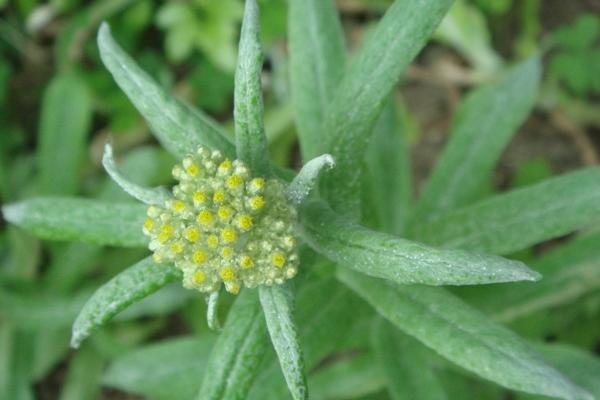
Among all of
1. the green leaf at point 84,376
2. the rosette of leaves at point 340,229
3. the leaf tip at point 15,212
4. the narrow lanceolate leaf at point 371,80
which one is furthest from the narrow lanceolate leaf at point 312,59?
the green leaf at point 84,376

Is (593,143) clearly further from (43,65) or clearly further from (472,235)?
(43,65)

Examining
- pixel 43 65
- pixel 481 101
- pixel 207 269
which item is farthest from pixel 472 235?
pixel 43 65

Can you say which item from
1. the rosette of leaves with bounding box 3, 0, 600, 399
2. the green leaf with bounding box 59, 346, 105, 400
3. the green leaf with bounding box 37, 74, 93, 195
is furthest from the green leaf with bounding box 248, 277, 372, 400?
the green leaf with bounding box 37, 74, 93, 195

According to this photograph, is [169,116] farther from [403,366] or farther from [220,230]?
[403,366]

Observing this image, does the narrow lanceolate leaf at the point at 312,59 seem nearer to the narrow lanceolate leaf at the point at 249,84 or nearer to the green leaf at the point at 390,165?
the green leaf at the point at 390,165

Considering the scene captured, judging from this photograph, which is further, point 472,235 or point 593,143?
point 593,143

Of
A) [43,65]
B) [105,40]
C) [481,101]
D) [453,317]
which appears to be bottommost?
[453,317]

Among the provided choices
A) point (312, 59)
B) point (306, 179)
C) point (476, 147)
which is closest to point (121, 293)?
point (306, 179)

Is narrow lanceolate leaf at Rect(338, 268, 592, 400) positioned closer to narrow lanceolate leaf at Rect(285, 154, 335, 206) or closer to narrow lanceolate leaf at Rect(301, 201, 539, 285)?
narrow lanceolate leaf at Rect(301, 201, 539, 285)
